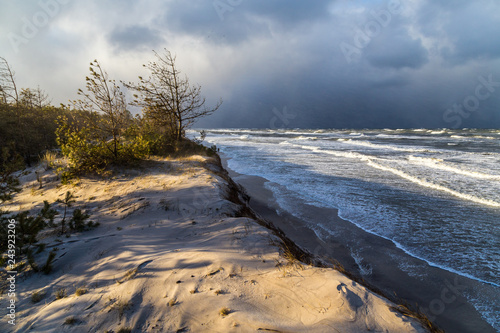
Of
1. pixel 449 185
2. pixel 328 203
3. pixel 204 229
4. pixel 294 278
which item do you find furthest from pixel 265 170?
pixel 294 278

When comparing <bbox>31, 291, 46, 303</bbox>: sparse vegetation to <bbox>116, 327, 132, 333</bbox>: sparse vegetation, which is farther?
<bbox>31, 291, 46, 303</bbox>: sparse vegetation

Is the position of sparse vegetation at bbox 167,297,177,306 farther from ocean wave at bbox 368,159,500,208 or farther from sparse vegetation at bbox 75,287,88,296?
ocean wave at bbox 368,159,500,208

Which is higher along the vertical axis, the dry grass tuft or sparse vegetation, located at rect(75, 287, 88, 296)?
the dry grass tuft

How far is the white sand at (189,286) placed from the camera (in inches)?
89.7

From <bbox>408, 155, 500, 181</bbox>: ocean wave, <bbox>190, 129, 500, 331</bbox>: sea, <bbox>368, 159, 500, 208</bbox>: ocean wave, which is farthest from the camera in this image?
<bbox>408, 155, 500, 181</bbox>: ocean wave

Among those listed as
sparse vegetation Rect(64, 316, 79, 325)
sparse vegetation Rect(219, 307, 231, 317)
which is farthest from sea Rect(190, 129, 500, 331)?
sparse vegetation Rect(64, 316, 79, 325)

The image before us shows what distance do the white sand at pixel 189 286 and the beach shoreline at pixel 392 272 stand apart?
6.92ft

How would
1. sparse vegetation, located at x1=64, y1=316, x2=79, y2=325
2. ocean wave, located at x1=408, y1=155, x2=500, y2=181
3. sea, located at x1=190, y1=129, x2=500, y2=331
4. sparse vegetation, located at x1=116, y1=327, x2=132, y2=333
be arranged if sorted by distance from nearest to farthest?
1. sparse vegetation, located at x1=116, y1=327, x2=132, y2=333
2. sparse vegetation, located at x1=64, y1=316, x2=79, y2=325
3. sea, located at x1=190, y1=129, x2=500, y2=331
4. ocean wave, located at x1=408, y1=155, x2=500, y2=181

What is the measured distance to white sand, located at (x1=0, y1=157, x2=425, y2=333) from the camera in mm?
2279

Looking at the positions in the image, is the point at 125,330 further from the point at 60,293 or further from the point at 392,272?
the point at 392,272

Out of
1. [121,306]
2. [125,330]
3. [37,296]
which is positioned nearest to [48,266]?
[37,296]

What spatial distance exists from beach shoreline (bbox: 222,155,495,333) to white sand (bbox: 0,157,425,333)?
2109 mm

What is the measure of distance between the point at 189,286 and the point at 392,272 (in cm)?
463

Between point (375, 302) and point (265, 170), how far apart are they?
1314 centimetres
